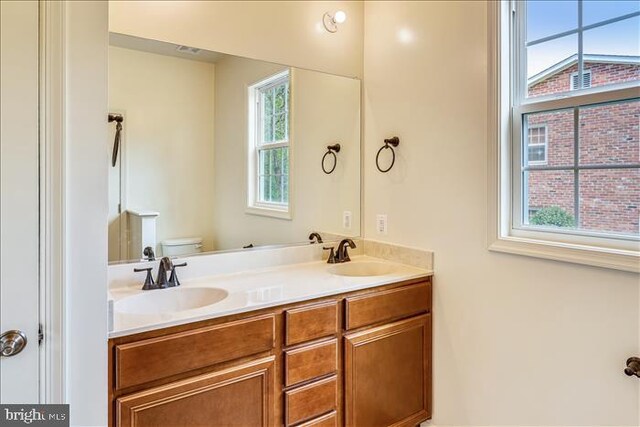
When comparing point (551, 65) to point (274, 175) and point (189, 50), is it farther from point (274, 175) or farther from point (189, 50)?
point (189, 50)

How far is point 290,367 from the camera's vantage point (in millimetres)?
1568

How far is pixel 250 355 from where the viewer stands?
1470mm

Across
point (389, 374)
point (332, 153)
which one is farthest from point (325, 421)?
point (332, 153)

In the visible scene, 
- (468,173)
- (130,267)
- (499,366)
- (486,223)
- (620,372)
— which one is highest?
(468,173)

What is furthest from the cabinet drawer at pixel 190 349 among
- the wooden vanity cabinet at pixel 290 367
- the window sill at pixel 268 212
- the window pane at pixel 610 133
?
the window pane at pixel 610 133

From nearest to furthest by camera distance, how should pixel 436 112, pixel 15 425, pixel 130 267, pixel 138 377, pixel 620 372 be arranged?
pixel 15 425
pixel 138 377
pixel 620 372
pixel 130 267
pixel 436 112

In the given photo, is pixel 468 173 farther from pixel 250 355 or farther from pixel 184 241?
pixel 184 241

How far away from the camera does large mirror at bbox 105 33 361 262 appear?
1772mm

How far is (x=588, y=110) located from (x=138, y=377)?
1931mm

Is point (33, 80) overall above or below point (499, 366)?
above

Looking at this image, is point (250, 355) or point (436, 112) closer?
point (250, 355)

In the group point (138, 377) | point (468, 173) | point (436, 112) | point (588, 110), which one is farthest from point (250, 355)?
→ point (588, 110)

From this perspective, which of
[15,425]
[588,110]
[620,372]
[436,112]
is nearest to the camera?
[15,425]

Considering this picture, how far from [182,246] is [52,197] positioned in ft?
3.08
